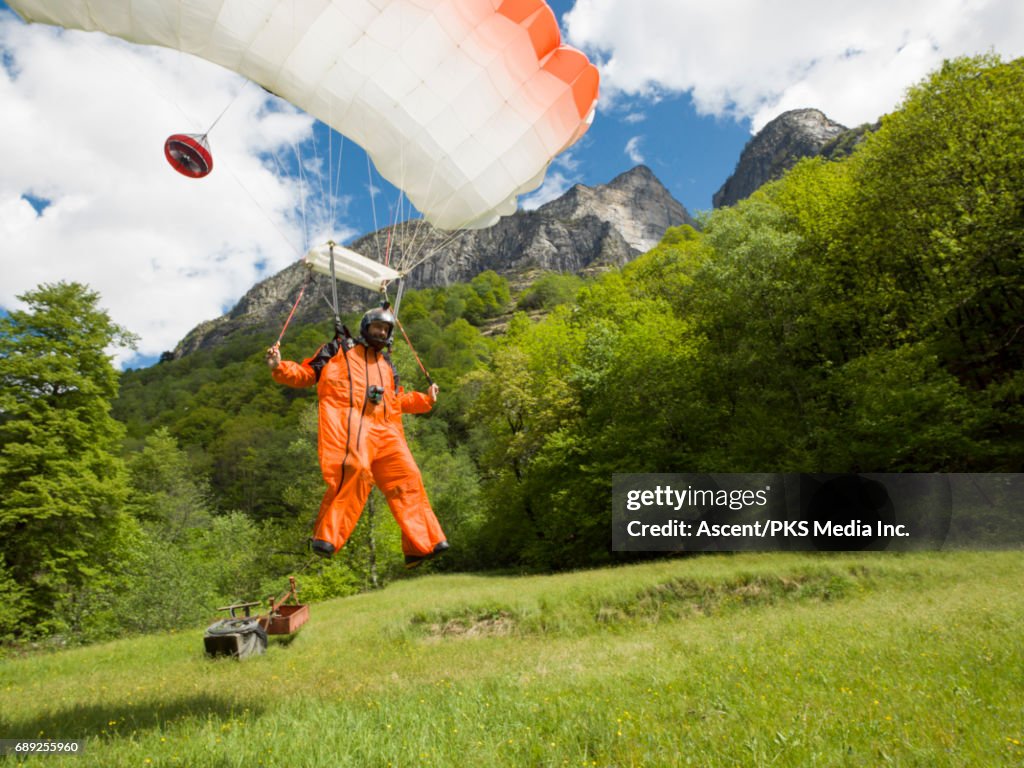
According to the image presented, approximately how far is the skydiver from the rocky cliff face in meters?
103

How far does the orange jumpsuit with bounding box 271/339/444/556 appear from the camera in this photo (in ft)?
15.4

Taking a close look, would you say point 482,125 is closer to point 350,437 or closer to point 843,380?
point 350,437

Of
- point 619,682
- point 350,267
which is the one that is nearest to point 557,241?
point 350,267

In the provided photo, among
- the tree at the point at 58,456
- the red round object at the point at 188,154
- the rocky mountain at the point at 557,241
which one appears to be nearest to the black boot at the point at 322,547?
the red round object at the point at 188,154

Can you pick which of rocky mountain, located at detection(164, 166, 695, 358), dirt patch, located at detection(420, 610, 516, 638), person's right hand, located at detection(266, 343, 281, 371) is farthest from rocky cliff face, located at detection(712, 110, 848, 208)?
person's right hand, located at detection(266, 343, 281, 371)

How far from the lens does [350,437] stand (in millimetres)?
4887

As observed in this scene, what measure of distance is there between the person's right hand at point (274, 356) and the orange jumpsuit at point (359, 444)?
5 centimetres

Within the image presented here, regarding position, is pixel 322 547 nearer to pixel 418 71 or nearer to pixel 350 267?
pixel 350 267

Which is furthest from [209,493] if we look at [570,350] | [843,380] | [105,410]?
[843,380]

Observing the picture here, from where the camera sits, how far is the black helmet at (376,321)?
17.7 ft

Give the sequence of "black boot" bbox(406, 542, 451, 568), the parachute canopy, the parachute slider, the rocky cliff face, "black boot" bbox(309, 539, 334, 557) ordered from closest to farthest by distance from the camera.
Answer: "black boot" bbox(309, 539, 334, 557) < "black boot" bbox(406, 542, 451, 568) < the parachute canopy < the parachute slider < the rocky cliff face

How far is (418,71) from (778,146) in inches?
4800

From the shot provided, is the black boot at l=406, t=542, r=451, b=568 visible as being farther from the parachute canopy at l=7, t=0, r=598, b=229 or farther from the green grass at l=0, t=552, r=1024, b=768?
the parachute canopy at l=7, t=0, r=598, b=229

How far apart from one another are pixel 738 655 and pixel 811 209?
2035cm
